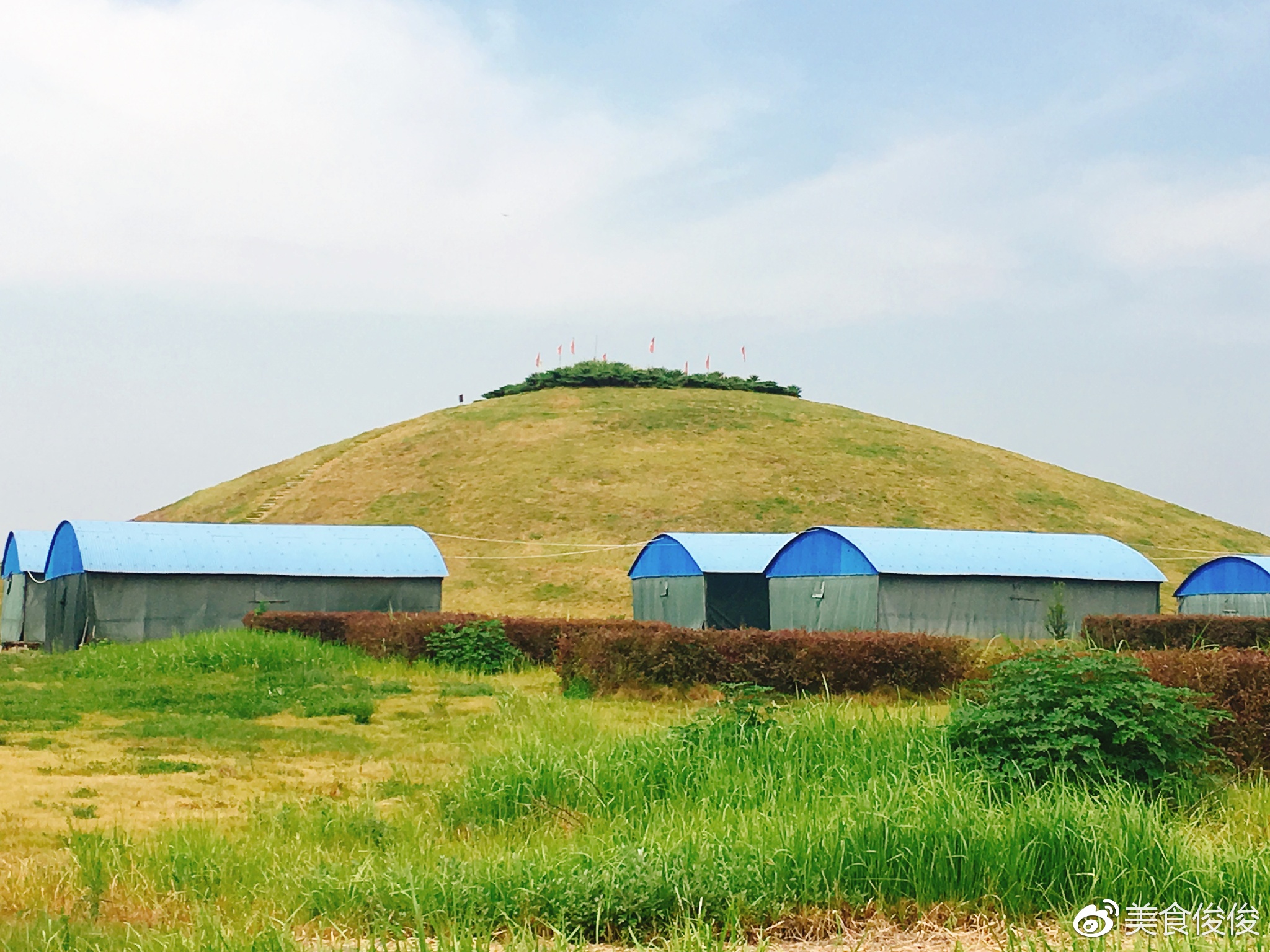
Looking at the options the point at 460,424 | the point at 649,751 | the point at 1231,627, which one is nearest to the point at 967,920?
the point at 649,751

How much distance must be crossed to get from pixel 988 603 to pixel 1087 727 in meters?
26.0

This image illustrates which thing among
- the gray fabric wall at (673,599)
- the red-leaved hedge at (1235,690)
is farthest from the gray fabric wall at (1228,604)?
the red-leaved hedge at (1235,690)

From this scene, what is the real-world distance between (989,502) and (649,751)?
6341 centimetres

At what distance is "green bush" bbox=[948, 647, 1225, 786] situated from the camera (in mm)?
10672

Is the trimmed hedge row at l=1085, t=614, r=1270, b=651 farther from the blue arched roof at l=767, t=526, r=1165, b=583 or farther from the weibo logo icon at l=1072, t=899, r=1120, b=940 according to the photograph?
the weibo logo icon at l=1072, t=899, r=1120, b=940

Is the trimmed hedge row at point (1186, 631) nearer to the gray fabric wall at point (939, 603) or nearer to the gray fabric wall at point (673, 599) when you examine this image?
the gray fabric wall at point (939, 603)

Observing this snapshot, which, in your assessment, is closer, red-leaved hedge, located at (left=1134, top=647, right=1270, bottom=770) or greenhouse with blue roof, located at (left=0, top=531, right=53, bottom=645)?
red-leaved hedge, located at (left=1134, top=647, right=1270, bottom=770)

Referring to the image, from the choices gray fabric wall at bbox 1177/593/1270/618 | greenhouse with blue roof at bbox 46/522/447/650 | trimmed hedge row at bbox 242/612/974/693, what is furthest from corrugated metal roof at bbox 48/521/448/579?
gray fabric wall at bbox 1177/593/1270/618

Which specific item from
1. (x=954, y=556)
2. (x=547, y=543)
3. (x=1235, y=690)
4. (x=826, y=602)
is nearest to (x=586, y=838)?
(x=1235, y=690)

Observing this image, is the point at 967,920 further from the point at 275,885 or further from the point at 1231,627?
the point at 1231,627

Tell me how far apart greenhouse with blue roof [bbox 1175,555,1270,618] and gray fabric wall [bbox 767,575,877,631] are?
504 inches

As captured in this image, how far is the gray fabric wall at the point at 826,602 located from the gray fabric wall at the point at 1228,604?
482 inches

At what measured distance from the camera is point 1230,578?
137 ft

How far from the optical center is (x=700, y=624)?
40.6 meters
